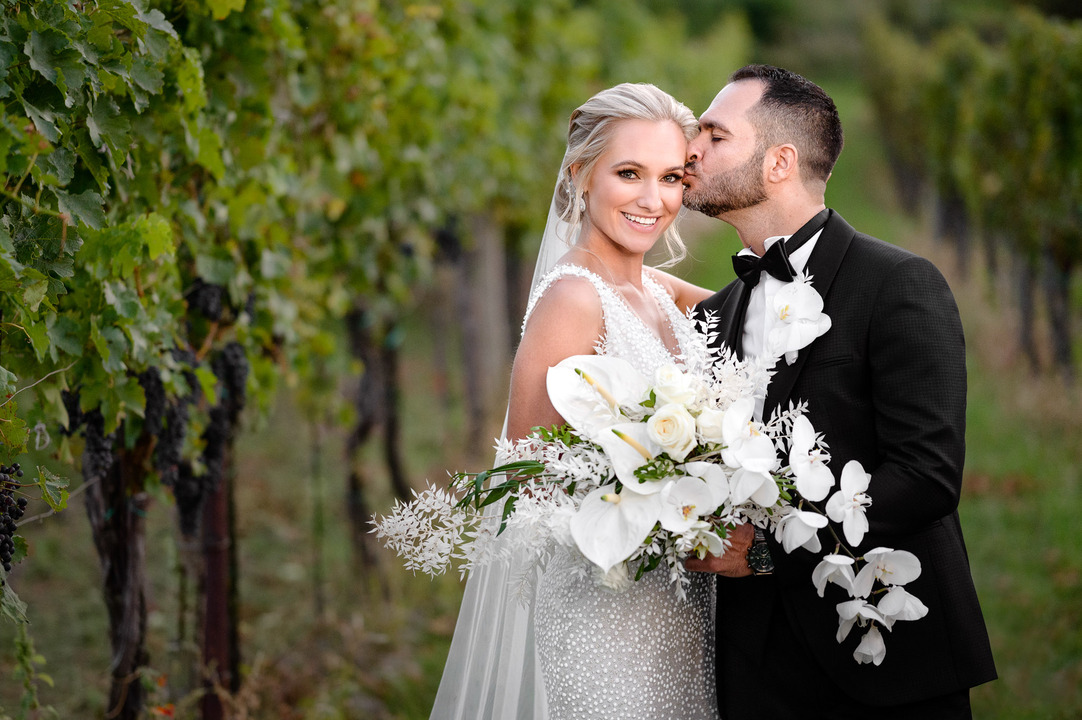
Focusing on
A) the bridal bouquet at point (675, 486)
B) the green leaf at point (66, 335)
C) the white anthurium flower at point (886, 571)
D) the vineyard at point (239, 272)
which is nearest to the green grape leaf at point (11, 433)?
the vineyard at point (239, 272)

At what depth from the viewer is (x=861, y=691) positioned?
237 centimetres

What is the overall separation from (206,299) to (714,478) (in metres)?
2.09

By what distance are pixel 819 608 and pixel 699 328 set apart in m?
1.11

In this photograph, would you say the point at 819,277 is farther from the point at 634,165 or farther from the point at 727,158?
the point at 634,165

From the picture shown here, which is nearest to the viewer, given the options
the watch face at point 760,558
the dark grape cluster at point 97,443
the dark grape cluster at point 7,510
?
the dark grape cluster at point 7,510

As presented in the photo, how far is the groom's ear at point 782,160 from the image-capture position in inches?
109

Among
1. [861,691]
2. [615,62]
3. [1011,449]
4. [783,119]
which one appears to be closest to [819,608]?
[861,691]

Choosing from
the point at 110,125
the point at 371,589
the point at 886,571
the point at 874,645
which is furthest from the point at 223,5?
the point at 371,589

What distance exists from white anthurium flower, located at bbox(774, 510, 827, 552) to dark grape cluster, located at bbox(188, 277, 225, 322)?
219 cm

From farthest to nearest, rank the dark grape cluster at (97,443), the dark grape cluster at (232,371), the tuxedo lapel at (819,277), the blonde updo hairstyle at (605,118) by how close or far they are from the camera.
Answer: the dark grape cluster at (232,371) < the blonde updo hairstyle at (605,118) < the dark grape cluster at (97,443) < the tuxedo lapel at (819,277)

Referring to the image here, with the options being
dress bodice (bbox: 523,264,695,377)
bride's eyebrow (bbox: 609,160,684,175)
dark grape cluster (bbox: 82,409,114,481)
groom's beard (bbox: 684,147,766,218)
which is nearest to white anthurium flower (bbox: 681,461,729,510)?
dress bodice (bbox: 523,264,695,377)

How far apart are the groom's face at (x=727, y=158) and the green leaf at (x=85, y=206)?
168 cm

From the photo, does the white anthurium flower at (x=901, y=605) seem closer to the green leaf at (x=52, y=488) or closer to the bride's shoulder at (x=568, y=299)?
the bride's shoulder at (x=568, y=299)

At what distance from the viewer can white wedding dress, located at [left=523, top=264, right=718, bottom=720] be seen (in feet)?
8.54
